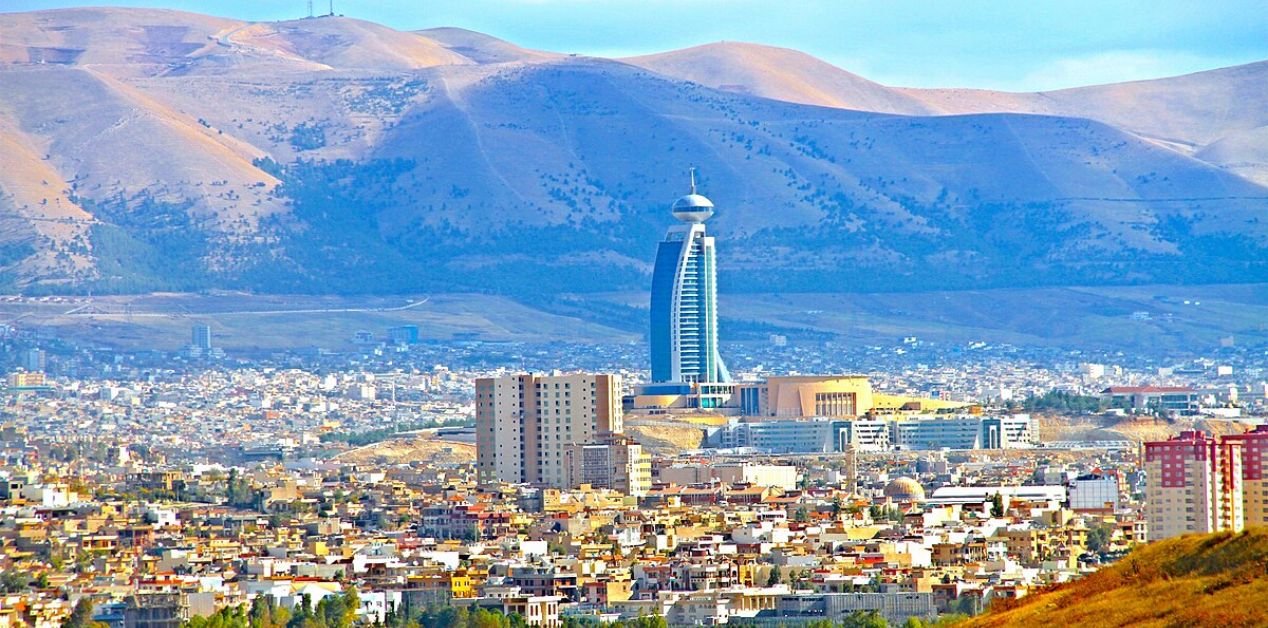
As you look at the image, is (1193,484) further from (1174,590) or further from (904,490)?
(1174,590)

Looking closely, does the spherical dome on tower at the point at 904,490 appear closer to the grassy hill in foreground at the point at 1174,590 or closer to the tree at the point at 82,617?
the tree at the point at 82,617

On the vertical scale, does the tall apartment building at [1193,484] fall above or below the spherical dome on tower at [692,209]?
below

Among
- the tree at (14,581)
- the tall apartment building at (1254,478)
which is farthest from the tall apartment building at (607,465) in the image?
the tall apartment building at (1254,478)

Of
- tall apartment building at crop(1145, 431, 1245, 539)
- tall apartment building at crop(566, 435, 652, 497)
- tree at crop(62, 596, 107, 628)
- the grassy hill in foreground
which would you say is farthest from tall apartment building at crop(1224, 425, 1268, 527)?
the grassy hill in foreground

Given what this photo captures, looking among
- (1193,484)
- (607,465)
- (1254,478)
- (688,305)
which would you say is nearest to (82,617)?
(1193,484)

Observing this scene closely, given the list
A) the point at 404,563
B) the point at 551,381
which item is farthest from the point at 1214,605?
the point at 551,381

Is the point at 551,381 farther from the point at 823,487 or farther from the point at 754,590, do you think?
the point at 754,590
